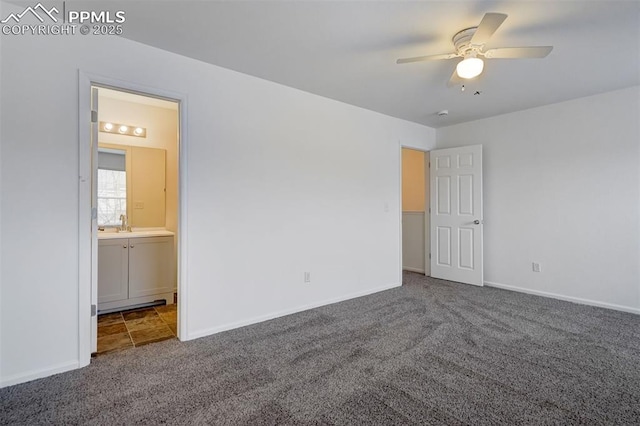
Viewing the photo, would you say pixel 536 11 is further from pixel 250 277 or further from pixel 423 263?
pixel 423 263

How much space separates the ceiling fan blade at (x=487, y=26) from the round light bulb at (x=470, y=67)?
0.37ft

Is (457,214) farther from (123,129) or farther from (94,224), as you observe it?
(123,129)

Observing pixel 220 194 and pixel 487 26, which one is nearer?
pixel 487 26

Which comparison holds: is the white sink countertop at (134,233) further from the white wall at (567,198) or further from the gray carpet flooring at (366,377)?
the white wall at (567,198)

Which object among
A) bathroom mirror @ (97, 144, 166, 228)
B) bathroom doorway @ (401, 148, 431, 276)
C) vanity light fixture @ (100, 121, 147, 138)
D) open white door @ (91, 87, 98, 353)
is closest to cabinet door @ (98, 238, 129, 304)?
bathroom mirror @ (97, 144, 166, 228)

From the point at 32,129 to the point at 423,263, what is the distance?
5.14 metres

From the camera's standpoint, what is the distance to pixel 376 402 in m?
1.81

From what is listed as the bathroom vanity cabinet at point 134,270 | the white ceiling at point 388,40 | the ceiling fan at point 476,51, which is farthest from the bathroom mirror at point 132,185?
the ceiling fan at point 476,51

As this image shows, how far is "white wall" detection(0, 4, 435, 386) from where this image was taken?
2.04 metres

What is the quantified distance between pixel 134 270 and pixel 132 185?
43.7 inches

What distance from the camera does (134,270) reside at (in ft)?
11.5

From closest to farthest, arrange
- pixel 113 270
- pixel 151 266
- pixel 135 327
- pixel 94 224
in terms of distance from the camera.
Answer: pixel 94 224 → pixel 135 327 → pixel 113 270 → pixel 151 266

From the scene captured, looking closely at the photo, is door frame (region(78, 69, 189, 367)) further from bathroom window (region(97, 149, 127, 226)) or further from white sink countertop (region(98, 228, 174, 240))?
bathroom window (region(97, 149, 127, 226))

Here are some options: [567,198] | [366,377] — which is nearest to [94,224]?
[366,377]
